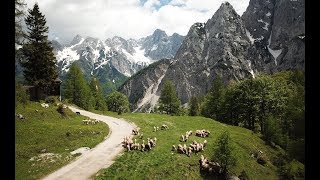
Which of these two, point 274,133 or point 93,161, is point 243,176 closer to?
point 93,161

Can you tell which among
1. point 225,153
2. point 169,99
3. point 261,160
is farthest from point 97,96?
point 225,153

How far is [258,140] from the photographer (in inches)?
2511

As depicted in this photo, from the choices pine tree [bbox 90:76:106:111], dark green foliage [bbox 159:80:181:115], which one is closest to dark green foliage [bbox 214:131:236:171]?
dark green foliage [bbox 159:80:181:115]

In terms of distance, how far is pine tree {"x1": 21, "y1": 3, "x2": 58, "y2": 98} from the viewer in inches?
2751

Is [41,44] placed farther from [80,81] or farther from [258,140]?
[258,140]

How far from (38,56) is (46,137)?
3171 cm

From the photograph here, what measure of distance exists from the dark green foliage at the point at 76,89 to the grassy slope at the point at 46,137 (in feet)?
124

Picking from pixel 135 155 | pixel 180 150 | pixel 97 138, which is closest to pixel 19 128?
pixel 97 138

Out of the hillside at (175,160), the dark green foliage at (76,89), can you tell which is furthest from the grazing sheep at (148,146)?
the dark green foliage at (76,89)

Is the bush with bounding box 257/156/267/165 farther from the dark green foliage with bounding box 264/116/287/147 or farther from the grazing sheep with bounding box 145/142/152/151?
the grazing sheep with bounding box 145/142/152/151

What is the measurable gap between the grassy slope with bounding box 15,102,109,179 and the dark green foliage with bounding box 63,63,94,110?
37.7 m

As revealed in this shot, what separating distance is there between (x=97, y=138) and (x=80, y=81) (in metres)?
57.2

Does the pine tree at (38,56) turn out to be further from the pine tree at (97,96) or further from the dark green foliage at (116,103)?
the dark green foliage at (116,103)
